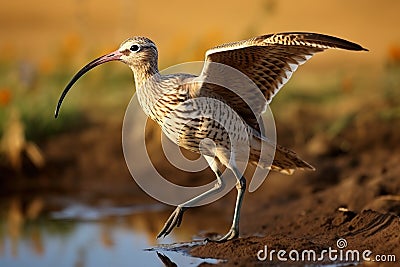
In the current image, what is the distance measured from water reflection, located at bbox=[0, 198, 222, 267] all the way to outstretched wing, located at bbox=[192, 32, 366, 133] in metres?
1.44

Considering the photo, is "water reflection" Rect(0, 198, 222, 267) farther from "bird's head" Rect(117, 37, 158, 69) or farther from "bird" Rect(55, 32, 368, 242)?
"bird's head" Rect(117, 37, 158, 69)

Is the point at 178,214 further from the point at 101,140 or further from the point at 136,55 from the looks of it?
the point at 101,140

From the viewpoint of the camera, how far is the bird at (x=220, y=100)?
23.6ft

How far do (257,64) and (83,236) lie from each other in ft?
8.55

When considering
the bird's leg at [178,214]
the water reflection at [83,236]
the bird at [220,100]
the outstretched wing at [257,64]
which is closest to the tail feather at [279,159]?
the bird at [220,100]

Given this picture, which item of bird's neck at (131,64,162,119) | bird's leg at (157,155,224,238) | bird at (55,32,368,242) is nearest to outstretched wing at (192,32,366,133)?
bird at (55,32,368,242)

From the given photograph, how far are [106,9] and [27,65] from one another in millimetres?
8496

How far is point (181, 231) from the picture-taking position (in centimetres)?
877

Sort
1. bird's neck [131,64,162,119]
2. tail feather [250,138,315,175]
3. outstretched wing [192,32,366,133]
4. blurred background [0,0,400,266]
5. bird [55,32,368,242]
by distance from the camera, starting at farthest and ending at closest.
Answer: blurred background [0,0,400,266], tail feather [250,138,315,175], bird's neck [131,64,162,119], bird [55,32,368,242], outstretched wing [192,32,366,133]

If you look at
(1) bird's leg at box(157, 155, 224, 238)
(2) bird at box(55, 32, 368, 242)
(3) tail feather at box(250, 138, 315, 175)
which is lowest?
(1) bird's leg at box(157, 155, 224, 238)

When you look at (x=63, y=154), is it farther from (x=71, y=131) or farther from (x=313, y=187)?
(x=313, y=187)

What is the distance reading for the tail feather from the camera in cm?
757

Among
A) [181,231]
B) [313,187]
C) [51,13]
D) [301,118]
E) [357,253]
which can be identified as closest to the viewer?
[357,253]

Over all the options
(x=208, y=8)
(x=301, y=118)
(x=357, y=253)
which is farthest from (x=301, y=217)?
(x=208, y=8)
